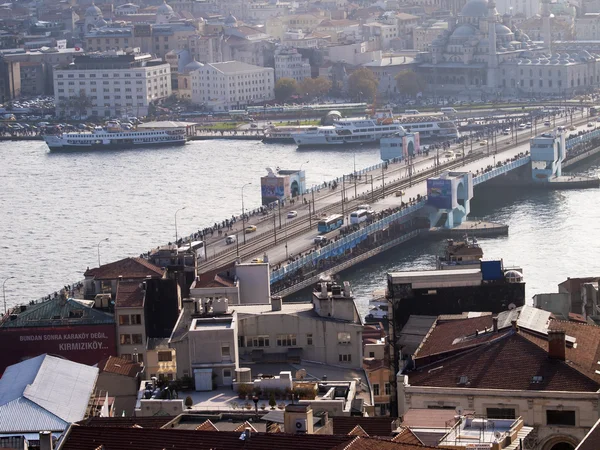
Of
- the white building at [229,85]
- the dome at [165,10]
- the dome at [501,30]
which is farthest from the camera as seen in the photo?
the dome at [165,10]

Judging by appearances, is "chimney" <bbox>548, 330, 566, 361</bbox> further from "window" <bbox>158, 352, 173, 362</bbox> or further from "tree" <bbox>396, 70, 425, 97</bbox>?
"tree" <bbox>396, 70, 425, 97</bbox>

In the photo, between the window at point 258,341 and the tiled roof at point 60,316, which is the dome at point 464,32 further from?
the window at point 258,341

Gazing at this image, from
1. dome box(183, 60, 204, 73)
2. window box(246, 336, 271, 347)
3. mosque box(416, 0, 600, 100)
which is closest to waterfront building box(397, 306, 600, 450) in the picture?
window box(246, 336, 271, 347)

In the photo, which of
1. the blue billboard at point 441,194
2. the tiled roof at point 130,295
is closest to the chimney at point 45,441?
the tiled roof at point 130,295

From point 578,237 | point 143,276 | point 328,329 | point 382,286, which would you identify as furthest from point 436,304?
point 578,237

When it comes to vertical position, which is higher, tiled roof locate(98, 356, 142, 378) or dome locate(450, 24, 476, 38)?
tiled roof locate(98, 356, 142, 378)
